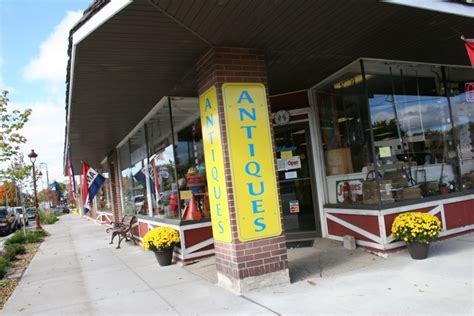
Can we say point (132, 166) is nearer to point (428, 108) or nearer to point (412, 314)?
point (428, 108)

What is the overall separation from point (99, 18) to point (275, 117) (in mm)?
4548

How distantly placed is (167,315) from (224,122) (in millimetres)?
2419

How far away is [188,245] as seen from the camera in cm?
739

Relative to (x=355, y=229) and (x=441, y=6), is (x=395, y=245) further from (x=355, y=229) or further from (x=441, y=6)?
(x=441, y=6)

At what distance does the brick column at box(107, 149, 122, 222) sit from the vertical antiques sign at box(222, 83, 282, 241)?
34.9 ft

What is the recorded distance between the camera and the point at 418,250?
5.84 m

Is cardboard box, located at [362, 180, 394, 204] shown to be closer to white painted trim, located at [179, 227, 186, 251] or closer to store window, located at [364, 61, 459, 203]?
store window, located at [364, 61, 459, 203]

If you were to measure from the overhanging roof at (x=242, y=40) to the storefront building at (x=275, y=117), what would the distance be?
0.03 m

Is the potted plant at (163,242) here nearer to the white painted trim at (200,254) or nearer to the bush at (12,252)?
the white painted trim at (200,254)

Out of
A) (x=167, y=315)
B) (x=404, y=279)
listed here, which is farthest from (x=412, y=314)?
(x=167, y=315)

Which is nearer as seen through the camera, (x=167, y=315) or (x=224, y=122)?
(x=167, y=315)

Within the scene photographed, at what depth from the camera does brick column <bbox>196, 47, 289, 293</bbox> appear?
17.1 feet

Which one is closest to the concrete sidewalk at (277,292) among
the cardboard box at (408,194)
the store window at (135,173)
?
the cardboard box at (408,194)

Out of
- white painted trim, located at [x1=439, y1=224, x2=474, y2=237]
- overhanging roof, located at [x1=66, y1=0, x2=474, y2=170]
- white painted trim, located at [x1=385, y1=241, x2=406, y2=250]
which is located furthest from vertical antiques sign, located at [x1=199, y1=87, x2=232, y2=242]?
white painted trim, located at [x1=439, y1=224, x2=474, y2=237]
